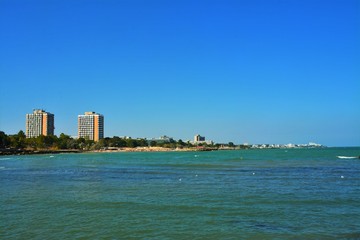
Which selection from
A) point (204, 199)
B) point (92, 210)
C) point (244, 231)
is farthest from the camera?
point (204, 199)

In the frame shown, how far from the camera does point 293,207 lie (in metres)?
23.5

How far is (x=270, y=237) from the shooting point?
16.4 meters

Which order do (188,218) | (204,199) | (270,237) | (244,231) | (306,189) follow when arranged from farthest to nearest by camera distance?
(306,189) < (204,199) < (188,218) < (244,231) < (270,237)

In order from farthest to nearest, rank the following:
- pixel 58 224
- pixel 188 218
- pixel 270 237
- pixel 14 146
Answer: pixel 14 146 < pixel 188 218 < pixel 58 224 < pixel 270 237

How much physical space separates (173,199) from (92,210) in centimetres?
605

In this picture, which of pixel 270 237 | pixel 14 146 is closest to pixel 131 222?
pixel 270 237

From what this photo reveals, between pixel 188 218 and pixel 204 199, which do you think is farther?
pixel 204 199

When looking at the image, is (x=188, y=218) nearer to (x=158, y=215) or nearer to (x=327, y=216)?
(x=158, y=215)

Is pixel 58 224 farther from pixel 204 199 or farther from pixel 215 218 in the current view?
pixel 204 199

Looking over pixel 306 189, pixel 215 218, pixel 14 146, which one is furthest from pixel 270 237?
pixel 14 146

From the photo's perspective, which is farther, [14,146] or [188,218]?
[14,146]

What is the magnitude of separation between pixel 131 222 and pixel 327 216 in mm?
Result: 9922

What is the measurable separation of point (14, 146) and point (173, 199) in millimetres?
186590

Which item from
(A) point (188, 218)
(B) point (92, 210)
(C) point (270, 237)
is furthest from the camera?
(B) point (92, 210)
